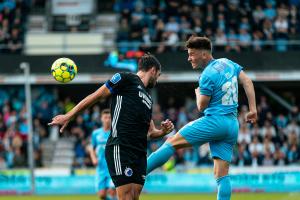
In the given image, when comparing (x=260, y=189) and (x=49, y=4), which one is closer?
(x=260, y=189)

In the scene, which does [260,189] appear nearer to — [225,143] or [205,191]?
[205,191]

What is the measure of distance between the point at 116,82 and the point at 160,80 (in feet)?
63.9

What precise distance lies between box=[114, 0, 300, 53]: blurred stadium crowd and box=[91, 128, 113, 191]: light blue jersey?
39.7ft

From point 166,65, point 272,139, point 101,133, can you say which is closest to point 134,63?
point 166,65

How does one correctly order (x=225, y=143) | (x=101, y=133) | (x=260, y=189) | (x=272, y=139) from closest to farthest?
(x=225, y=143) → (x=101, y=133) → (x=260, y=189) → (x=272, y=139)

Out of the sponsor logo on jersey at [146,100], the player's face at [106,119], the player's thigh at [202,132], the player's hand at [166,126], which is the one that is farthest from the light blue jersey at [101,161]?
the sponsor logo on jersey at [146,100]

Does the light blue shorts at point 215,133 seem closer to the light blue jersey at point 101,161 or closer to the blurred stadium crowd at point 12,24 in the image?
the light blue jersey at point 101,161

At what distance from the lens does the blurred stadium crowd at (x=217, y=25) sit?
27953 mm

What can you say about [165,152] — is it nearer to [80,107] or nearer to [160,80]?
[80,107]

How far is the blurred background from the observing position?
81.5 ft

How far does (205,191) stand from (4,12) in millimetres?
10985

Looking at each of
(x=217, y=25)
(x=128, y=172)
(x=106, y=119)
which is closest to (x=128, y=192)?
(x=128, y=172)

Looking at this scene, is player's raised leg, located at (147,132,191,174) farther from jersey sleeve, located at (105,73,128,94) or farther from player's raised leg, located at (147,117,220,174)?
jersey sleeve, located at (105,73,128,94)

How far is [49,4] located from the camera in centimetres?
3198
